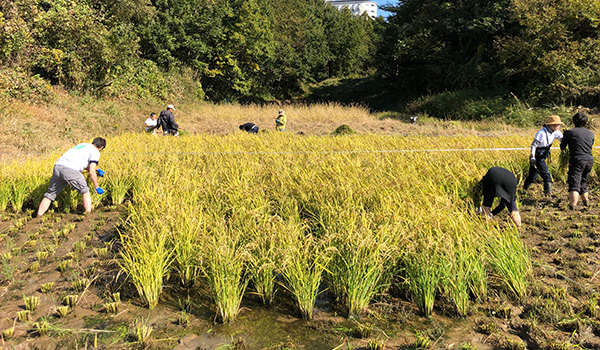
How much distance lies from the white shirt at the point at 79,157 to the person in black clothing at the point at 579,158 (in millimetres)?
6333

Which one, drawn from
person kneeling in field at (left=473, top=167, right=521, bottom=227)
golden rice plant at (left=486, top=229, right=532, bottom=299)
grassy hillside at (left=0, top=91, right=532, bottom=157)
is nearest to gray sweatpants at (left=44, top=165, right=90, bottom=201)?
grassy hillside at (left=0, top=91, right=532, bottom=157)

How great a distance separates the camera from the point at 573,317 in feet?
8.59

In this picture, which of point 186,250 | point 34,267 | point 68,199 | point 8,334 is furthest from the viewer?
point 68,199

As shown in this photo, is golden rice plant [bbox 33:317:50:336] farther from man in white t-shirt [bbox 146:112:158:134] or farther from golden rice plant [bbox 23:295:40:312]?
man in white t-shirt [bbox 146:112:158:134]

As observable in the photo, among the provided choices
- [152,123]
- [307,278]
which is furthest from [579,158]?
[152,123]

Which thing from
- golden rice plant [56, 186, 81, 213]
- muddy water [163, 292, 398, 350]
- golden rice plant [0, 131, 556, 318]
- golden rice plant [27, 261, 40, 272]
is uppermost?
golden rice plant [0, 131, 556, 318]

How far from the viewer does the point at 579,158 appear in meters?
4.98

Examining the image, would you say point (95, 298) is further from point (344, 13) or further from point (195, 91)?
point (344, 13)

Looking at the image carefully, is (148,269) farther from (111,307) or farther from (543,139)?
(543,139)

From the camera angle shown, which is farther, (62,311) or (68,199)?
(68,199)

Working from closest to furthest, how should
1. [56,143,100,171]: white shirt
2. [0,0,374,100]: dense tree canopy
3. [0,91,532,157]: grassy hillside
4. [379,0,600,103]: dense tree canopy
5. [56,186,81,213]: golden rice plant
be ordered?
[56,143,100,171]: white shirt → [56,186,81,213]: golden rice plant → [0,91,532,157]: grassy hillside → [0,0,374,100]: dense tree canopy → [379,0,600,103]: dense tree canopy

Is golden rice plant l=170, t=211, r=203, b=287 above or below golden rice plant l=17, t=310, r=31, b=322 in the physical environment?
above

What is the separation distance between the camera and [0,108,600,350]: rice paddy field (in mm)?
2570

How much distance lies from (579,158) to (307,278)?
14.2 ft
